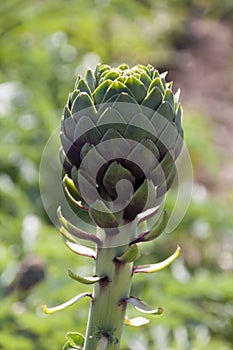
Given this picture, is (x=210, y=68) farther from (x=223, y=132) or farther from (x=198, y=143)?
(x=198, y=143)

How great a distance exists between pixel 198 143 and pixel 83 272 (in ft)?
3.42

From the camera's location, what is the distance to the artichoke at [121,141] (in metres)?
0.39

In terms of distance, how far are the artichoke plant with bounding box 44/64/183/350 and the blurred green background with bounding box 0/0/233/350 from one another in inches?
23.3

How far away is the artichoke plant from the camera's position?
1.27ft

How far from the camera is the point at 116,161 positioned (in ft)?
1.29

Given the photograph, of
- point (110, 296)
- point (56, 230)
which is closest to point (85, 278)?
point (110, 296)

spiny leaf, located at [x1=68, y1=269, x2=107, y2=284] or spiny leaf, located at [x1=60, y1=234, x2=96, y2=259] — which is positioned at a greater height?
spiny leaf, located at [x1=60, y1=234, x2=96, y2=259]

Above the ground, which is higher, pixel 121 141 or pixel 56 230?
pixel 121 141

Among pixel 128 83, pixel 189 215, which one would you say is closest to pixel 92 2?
pixel 189 215

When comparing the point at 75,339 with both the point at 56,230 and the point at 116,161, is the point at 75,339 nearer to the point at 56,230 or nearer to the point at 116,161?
the point at 116,161

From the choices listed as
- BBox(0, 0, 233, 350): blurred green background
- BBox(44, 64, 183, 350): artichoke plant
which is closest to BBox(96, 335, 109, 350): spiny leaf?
BBox(44, 64, 183, 350): artichoke plant

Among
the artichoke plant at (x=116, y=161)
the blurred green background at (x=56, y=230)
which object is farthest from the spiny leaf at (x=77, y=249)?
the blurred green background at (x=56, y=230)

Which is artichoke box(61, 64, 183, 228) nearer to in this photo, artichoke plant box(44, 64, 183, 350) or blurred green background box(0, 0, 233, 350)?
artichoke plant box(44, 64, 183, 350)

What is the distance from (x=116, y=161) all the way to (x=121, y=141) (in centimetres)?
1
